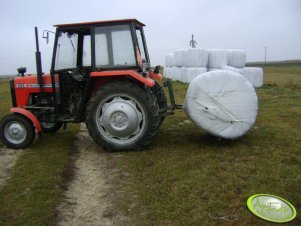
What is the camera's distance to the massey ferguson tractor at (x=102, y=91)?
589cm

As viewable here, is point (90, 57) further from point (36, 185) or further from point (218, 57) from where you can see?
point (218, 57)

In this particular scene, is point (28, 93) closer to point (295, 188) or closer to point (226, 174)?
point (226, 174)

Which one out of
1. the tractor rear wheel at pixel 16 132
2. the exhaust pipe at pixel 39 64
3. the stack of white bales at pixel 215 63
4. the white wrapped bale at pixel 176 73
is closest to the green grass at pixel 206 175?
the tractor rear wheel at pixel 16 132

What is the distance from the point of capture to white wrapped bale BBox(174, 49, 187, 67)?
18.9 m

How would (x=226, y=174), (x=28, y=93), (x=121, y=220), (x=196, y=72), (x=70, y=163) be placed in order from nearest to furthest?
1. (x=121, y=220)
2. (x=226, y=174)
3. (x=70, y=163)
4. (x=28, y=93)
5. (x=196, y=72)

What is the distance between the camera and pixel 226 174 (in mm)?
4766

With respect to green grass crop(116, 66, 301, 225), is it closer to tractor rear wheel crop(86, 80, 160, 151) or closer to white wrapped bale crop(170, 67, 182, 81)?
tractor rear wheel crop(86, 80, 160, 151)

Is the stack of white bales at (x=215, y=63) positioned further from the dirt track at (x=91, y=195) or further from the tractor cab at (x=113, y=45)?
the dirt track at (x=91, y=195)

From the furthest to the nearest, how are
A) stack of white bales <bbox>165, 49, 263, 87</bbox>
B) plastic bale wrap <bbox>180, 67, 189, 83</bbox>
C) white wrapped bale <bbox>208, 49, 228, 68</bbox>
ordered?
plastic bale wrap <bbox>180, 67, 189, 83</bbox> < white wrapped bale <bbox>208, 49, 228, 68</bbox> < stack of white bales <bbox>165, 49, 263, 87</bbox>

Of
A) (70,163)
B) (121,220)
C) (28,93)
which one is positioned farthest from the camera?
(28,93)

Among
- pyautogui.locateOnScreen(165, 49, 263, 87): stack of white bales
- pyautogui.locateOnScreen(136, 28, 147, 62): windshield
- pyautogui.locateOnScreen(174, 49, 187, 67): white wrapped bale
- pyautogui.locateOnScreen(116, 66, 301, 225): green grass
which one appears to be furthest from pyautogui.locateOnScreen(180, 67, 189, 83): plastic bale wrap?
pyautogui.locateOnScreen(136, 28, 147, 62): windshield

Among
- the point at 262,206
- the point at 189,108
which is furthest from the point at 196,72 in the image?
the point at 262,206

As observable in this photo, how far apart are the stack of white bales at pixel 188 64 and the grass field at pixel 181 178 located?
11.0 meters

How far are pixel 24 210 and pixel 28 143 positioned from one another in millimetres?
2706
